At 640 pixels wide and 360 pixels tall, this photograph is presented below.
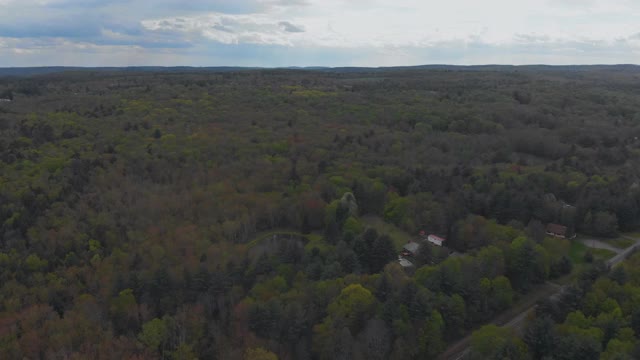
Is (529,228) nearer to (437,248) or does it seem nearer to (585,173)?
(437,248)

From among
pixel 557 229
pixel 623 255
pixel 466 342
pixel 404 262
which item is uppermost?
pixel 557 229

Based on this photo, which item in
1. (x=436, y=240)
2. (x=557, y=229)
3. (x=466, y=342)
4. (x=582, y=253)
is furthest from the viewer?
(x=557, y=229)

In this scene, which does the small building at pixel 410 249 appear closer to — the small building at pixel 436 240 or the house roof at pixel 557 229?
the small building at pixel 436 240

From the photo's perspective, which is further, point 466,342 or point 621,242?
point 621,242

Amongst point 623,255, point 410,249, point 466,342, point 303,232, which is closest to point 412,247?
point 410,249

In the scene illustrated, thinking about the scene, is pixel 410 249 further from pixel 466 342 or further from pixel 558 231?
pixel 558 231

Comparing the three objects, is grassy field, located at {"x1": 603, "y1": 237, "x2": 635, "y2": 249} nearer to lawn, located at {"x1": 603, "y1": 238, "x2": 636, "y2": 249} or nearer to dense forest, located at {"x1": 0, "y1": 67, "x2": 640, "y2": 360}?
lawn, located at {"x1": 603, "y1": 238, "x2": 636, "y2": 249}

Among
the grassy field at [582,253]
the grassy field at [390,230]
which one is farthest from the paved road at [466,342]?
the grassy field at [390,230]
